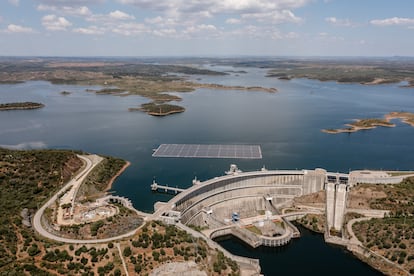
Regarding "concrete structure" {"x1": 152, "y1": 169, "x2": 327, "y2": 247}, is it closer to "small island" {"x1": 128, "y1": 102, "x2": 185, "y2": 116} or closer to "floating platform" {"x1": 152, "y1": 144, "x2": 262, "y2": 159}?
"floating platform" {"x1": 152, "y1": 144, "x2": 262, "y2": 159}

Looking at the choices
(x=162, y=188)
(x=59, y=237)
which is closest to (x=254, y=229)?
(x=162, y=188)

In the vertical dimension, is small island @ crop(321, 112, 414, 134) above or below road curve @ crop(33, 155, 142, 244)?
above

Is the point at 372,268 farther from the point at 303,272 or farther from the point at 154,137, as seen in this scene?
the point at 154,137

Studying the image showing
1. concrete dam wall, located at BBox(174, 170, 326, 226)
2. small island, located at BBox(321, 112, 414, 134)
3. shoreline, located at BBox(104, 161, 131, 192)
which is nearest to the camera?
concrete dam wall, located at BBox(174, 170, 326, 226)

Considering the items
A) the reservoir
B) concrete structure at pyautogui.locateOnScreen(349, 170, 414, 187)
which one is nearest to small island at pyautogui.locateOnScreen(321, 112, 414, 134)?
the reservoir

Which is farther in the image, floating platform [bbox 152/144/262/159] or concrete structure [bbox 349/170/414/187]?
floating platform [bbox 152/144/262/159]

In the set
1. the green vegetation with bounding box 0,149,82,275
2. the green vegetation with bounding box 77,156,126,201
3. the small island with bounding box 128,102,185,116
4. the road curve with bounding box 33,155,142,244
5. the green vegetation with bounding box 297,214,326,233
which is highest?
the small island with bounding box 128,102,185,116

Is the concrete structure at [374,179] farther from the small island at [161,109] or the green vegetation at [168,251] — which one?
the small island at [161,109]
